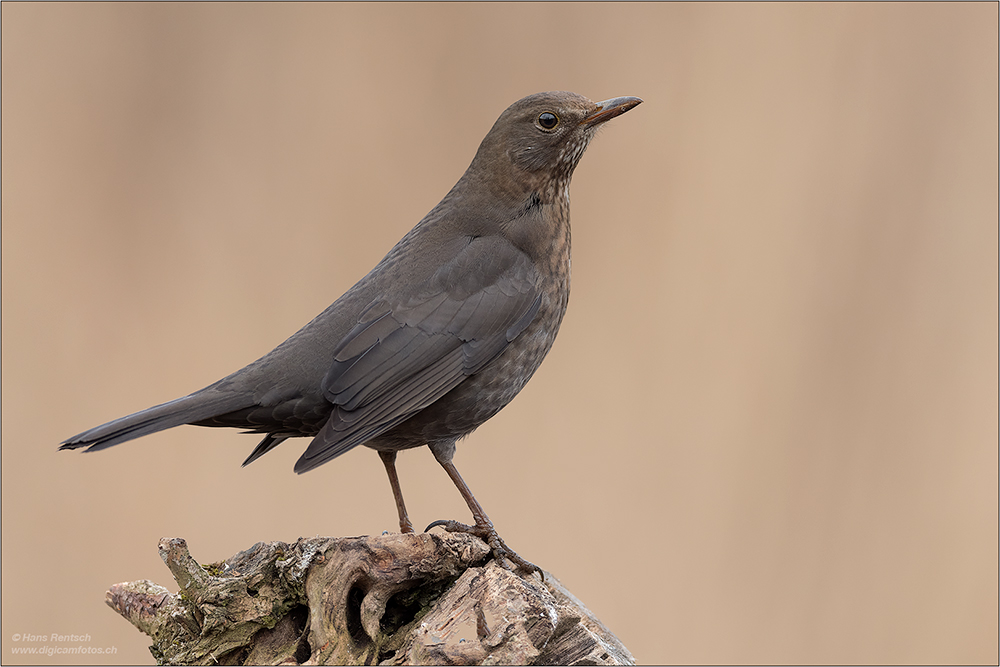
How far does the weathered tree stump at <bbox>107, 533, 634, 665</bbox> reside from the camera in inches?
97.1

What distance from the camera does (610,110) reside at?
3256mm

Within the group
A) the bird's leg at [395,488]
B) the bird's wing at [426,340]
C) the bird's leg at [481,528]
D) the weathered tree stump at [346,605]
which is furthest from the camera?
the bird's leg at [395,488]

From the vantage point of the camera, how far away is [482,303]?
307cm

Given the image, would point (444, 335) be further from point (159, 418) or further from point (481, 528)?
point (159, 418)

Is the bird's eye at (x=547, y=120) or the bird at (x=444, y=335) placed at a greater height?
the bird's eye at (x=547, y=120)

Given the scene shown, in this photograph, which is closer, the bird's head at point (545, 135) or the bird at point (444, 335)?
the bird at point (444, 335)

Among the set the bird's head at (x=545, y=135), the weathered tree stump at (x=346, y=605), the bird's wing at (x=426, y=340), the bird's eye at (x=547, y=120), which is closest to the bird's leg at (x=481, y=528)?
the weathered tree stump at (x=346, y=605)

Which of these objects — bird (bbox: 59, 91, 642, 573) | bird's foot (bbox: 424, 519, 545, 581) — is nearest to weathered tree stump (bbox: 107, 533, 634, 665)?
bird's foot (bbox: 424, 519, 545, 581)

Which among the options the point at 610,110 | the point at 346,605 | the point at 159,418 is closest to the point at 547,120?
the point at 610,110

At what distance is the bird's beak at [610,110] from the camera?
325 cm

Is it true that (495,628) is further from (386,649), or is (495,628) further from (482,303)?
(482,303)

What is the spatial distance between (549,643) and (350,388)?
1.04m

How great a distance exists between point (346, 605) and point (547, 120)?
193 centimetres

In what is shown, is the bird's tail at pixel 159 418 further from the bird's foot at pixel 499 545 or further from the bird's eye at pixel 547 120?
the bird's eye at pixel 547 120
